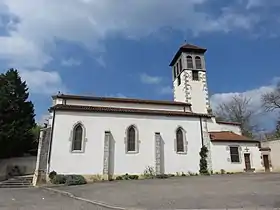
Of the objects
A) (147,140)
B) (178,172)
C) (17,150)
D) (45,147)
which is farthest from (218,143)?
(17,150)

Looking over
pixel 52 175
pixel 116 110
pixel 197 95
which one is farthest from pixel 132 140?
pixel 197 95

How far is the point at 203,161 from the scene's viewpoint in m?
26.0

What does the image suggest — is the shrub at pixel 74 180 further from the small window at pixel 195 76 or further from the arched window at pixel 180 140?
the small window at pixel 195 76

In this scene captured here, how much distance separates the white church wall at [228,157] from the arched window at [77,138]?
1244 centimetres

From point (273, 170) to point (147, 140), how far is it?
13991 millimetres

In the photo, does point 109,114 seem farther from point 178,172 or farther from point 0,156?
point 0,156

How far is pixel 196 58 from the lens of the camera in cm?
3400

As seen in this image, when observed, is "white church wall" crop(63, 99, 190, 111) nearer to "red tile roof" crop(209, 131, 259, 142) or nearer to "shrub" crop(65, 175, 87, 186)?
"red tile roof" crop(209, 131, 259, 142)

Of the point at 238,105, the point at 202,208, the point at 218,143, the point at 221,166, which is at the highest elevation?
the point at 238,105

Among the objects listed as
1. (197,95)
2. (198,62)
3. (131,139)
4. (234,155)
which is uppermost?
(198,62)

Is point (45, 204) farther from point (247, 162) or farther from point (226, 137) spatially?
point (247, 162)

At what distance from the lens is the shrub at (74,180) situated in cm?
2083

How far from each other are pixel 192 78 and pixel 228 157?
10.6m

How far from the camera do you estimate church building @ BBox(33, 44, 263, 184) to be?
933 inches
